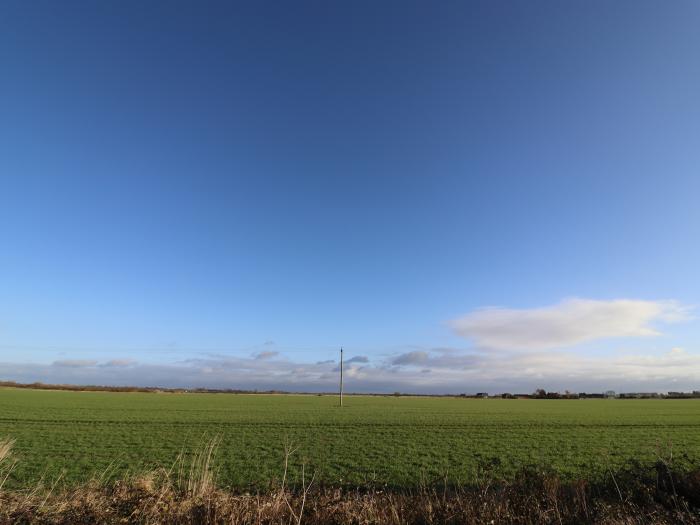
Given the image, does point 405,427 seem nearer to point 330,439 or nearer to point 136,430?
point 330,439

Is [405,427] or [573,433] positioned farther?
[405,427]

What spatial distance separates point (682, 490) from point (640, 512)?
3.07m

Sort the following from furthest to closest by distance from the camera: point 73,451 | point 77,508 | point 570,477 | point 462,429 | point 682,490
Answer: point 462,429 → point 73,451 → point 570,477 → point 682,490 → point 77,508

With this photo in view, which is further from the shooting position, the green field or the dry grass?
the green field

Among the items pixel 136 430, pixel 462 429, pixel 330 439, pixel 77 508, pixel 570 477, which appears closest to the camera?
pixel 77 508

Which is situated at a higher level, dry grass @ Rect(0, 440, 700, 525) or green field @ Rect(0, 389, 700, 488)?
dry grass @ Rect(0, 440, 700, 525)

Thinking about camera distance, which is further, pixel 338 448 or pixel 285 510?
pixel 338 448

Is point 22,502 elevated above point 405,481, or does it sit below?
above

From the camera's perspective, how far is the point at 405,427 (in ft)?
111

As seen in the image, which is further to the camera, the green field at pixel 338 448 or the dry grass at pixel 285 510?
the green field at pixel 338 448

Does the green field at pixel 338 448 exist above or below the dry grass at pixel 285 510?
below

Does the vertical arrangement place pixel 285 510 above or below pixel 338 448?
above

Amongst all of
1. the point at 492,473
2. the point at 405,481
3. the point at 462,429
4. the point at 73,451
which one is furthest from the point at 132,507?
the point at 462,429

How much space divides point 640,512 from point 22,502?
998cm
